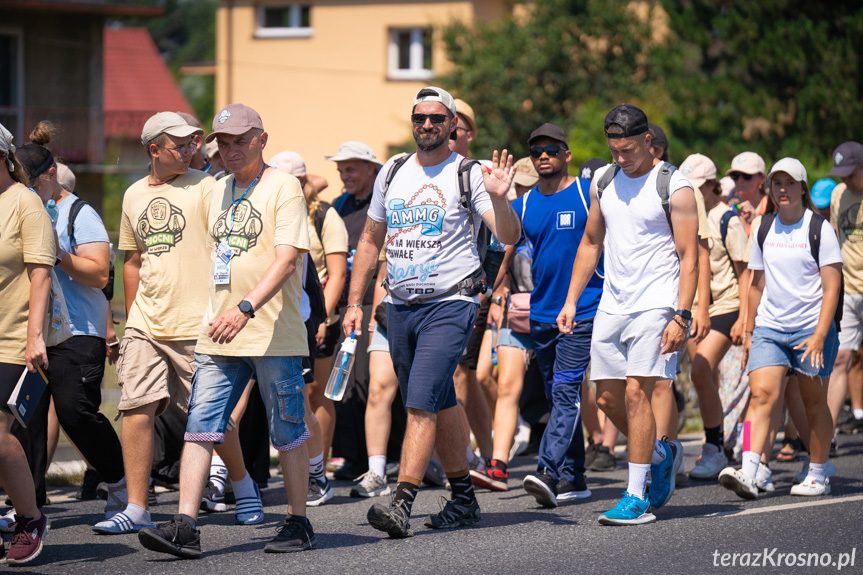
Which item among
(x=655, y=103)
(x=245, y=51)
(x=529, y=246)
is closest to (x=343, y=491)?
(x=529, y=246)

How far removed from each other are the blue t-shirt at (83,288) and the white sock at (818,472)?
452 cm

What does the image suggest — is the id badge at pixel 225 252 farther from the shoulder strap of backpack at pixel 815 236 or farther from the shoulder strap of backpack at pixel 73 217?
the shoulder strap of backpack at pixel 815 236

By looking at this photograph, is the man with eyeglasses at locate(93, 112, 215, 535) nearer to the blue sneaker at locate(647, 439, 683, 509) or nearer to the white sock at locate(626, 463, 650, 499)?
the white sock at locate(626, 463, 650, 499)

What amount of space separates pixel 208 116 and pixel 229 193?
5980 centimetres

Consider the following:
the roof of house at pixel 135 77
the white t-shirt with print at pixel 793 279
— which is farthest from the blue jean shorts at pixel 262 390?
the roof of house at pixel 135 77

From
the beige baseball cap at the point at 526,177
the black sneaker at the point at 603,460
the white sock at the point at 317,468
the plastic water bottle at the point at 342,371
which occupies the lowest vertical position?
the black sneaker at the point at 603,460

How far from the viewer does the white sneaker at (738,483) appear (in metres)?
7.10

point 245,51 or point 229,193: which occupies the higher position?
point 245,51

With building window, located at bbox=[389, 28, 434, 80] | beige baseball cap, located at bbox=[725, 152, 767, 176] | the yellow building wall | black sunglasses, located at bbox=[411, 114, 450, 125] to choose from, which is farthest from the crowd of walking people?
building window, located at bbox=[389, 28, 434, 80]

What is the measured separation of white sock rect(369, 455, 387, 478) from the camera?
7715 millimetres

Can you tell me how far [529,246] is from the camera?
852 cm

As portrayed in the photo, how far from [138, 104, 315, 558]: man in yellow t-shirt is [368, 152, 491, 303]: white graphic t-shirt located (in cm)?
67

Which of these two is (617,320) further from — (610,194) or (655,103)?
(655,103)

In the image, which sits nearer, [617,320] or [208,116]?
[617,320]
